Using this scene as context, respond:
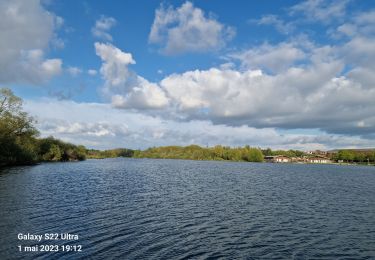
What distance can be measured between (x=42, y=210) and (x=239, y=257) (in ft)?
73.8

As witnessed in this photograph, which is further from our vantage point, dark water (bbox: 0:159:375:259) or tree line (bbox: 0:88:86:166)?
tree line (bbox: 0:88:86:166)

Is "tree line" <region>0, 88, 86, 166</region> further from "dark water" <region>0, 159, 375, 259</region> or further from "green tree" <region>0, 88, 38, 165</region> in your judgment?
"dark water" <region>0, 159, 375, 259</region>
